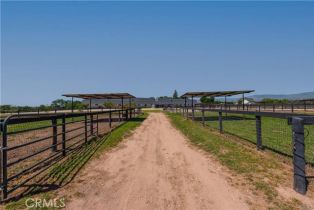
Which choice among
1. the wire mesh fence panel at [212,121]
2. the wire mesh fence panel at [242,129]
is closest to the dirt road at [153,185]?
the wire mesh fence panel at [242,129]

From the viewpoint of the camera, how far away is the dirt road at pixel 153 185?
334 cm

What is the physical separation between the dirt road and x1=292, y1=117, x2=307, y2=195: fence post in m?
1.00

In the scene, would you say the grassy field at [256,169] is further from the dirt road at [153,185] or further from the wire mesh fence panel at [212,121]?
the wire mesh fence panel at [212,121]

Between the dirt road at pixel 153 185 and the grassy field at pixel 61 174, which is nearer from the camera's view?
the dirt road at pixel 153 185

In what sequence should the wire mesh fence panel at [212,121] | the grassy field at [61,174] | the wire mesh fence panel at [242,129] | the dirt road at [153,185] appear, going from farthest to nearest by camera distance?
the wire mesh fence panel at [212,121] < the wire mesh fence panel at [242,129] < the grassy field at [61,174] < the dirt road at [153,185]

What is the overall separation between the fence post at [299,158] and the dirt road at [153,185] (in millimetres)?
1005

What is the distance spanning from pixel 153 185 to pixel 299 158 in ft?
8.42

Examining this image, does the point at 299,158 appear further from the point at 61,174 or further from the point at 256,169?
the point at 61,174

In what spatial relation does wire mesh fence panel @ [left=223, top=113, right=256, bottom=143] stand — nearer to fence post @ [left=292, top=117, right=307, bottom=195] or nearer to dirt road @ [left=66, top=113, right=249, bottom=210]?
dirt road @ [left=66, top=113, right=249, bottom=210]

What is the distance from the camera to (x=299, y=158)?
12.7 ft

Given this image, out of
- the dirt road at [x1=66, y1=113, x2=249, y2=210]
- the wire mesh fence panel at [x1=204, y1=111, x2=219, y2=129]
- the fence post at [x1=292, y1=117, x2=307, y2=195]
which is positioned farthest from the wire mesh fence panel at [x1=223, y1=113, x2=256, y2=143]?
the fence post at [x1=292, y1=117, x2=307, y2=195]

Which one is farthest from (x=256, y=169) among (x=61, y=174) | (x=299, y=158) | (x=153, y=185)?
(x=61, y=174)

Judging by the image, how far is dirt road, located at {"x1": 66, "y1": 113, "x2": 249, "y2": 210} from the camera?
3336mm

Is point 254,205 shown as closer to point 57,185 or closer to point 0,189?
point 57,185
